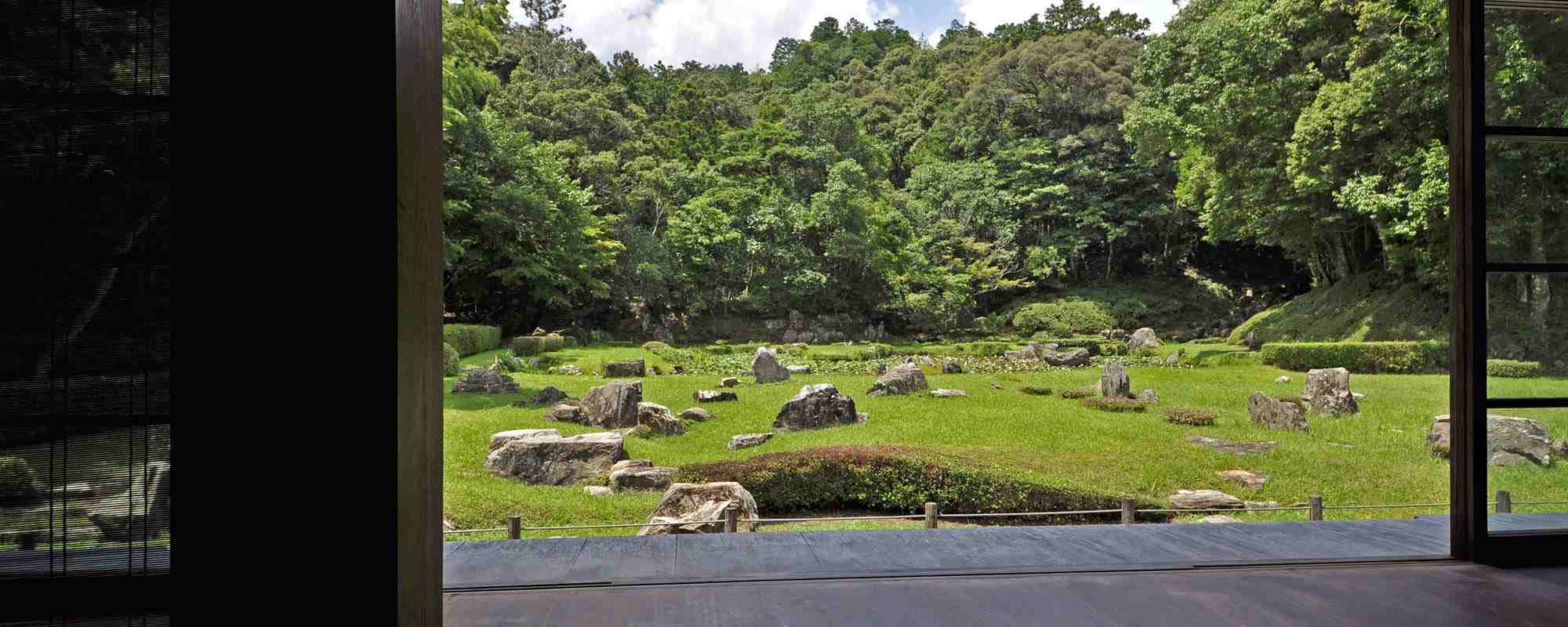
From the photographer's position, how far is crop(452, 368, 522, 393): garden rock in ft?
25.7

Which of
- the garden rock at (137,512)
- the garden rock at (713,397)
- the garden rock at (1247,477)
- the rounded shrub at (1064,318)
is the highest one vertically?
the rounded shrub at (1064,318)

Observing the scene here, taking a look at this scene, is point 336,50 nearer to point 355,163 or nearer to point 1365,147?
point 355,163

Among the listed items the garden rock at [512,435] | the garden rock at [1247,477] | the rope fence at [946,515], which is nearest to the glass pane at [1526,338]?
the rope fence at [946,515]

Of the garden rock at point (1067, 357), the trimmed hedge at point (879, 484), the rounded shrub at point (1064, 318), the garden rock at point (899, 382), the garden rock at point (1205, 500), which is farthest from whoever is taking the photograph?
the rounded shrub at point (1064, 318)

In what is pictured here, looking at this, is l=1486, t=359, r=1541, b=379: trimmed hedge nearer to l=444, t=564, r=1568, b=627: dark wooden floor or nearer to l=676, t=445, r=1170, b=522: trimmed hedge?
l=444, t=564, r=1568, b=627: dark wooden floor

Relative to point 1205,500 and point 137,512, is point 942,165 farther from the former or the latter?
point 137,512

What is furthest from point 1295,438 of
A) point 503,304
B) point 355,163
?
point 355,163

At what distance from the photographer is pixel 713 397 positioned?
813 cm

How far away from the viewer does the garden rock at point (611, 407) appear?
7.80 meters

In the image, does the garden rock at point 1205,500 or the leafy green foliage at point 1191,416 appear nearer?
the garden rock at point 1205,500

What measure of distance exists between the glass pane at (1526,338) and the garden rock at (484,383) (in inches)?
276

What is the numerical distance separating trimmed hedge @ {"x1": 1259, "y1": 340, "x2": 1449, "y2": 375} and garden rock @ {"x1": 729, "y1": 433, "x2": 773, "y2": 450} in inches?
196

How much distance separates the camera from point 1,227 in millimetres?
1113

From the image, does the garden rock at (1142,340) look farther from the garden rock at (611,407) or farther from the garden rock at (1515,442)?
the garden rock at (1515,442)
